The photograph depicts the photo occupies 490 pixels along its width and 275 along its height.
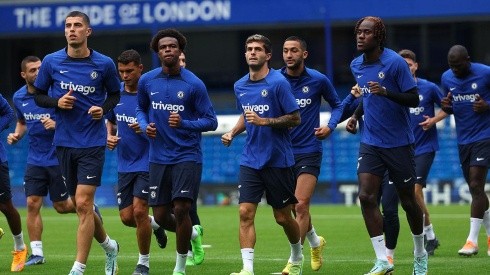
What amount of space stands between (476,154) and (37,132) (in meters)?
5.58

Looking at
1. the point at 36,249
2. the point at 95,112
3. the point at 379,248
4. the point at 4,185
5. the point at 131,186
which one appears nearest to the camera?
the point at 95,112

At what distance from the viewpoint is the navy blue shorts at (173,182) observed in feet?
39.3

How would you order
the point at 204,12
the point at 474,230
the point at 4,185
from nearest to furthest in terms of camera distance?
the point at 4,185 < the point at 474,230 < the point at 204,12

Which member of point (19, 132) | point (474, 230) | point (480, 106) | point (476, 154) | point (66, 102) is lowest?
point (474, 230)

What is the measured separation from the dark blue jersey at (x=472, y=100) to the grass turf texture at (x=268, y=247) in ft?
4.93

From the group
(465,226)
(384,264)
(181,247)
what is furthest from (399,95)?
(465,226)

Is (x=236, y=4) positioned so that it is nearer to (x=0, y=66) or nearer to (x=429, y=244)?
(x=0, y=66)

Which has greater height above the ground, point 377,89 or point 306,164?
point 377,89

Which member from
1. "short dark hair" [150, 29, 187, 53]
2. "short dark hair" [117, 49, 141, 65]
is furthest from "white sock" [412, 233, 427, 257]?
"short dark hair" [117, 49, 141, 65]

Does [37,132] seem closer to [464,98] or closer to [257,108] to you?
[257,108]

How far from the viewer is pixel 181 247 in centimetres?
1209

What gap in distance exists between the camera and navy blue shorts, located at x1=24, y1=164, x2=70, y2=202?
15.6 metres

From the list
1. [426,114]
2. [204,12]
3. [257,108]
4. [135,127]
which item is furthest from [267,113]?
[204,12]

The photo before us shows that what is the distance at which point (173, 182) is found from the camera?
12.1 m
